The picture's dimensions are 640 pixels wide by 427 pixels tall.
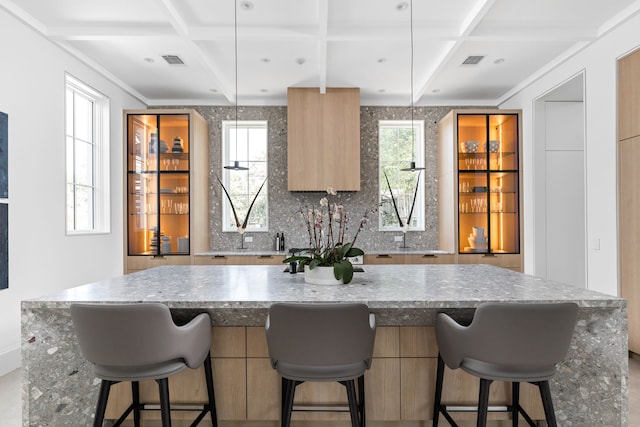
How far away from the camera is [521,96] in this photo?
15.2 feet

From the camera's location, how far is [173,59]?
3801mm

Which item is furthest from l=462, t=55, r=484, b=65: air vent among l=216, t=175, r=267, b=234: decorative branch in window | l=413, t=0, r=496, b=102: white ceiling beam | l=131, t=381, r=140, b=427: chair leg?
l=131, t=381, r=140, b=427: chair leg

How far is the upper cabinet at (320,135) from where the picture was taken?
181 inches

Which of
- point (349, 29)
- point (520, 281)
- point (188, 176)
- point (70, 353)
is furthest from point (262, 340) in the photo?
point (188, 176)

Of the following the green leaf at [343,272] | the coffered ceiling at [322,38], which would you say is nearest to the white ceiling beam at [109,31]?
the coffered ceiling at [322,38]

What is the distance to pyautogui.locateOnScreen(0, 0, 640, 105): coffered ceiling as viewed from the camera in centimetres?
293

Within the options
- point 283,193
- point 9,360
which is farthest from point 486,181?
point 9,360

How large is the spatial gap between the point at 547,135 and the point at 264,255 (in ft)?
12.3

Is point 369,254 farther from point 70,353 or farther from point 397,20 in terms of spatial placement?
point 70,353

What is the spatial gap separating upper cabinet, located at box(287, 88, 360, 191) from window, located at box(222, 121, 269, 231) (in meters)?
0.69

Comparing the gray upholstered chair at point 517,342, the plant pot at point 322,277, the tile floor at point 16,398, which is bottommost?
the tile floor at point 16,398

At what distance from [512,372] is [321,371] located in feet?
2.59

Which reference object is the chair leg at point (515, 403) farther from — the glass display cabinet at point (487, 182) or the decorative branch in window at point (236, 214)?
the decorative branch in window at point (236, 214)

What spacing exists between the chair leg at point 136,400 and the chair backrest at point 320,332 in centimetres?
98
